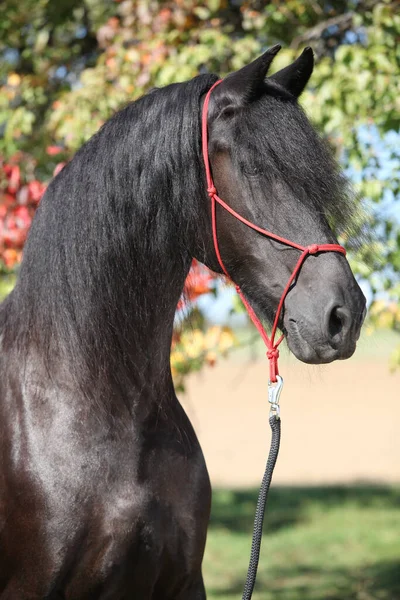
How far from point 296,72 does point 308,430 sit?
12.1m

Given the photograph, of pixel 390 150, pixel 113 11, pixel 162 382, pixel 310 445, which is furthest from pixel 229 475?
pixel 162 382

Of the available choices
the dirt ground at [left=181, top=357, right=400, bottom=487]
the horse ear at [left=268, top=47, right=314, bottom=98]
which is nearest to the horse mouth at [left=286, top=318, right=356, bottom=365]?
the horse ear at [left=268, top=47, right=314, bottom=98]

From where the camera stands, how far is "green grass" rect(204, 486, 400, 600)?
6230mm

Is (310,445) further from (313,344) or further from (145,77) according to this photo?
(313,344)

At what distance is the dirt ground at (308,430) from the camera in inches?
449

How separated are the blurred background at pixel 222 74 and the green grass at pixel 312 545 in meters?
0.02

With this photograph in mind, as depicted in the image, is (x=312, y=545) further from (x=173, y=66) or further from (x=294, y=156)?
(x=294, y=156)

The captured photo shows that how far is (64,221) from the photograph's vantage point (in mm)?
2494

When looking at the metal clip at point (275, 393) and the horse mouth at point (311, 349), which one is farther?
the metal clip at point (275, 393)

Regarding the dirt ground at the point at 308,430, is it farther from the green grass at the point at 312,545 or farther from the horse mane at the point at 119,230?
the horse mane at the point at 119,230

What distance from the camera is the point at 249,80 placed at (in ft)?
7.59

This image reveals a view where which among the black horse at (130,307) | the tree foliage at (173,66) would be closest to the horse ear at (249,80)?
the black horse at (130,307)

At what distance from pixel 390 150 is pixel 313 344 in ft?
7.98

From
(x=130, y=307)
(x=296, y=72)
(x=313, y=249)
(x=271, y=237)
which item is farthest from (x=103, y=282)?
(x=296, y=72)
